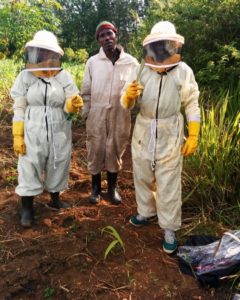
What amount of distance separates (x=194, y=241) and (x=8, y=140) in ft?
12.3

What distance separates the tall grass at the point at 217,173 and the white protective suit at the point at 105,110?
0.74 meters

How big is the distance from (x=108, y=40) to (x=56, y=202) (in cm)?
165

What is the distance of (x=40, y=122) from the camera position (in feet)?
10.9

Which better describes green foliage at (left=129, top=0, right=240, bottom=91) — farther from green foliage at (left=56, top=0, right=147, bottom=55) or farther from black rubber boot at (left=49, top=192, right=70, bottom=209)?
green foliage at (left=56, top=0, right=147, bottom=55)

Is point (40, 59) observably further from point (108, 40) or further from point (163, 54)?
point (163, 54)

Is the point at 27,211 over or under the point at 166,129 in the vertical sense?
under

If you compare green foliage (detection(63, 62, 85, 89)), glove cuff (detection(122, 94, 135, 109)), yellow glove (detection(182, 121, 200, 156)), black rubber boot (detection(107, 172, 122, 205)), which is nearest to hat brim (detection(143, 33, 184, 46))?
glove cuff (detection(122, 94, 135, 109))

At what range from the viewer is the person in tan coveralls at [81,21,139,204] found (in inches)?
141

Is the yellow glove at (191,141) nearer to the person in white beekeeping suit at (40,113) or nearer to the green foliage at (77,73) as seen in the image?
the person in white beekeeping suit at (40,113)

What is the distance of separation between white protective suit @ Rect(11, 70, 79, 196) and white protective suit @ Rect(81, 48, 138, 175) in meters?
0.32

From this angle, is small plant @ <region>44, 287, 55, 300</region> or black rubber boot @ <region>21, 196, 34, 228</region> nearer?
small plant @ <region>44, 287, 55, 300</region>

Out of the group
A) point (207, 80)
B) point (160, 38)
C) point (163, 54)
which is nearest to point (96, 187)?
point (163, 54)

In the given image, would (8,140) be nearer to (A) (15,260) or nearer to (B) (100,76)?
(B) (100,76)

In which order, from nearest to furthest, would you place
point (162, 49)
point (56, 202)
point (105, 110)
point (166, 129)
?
point (162, 49) → point (166, 129) → point (105, 110) → point (56, 202)
